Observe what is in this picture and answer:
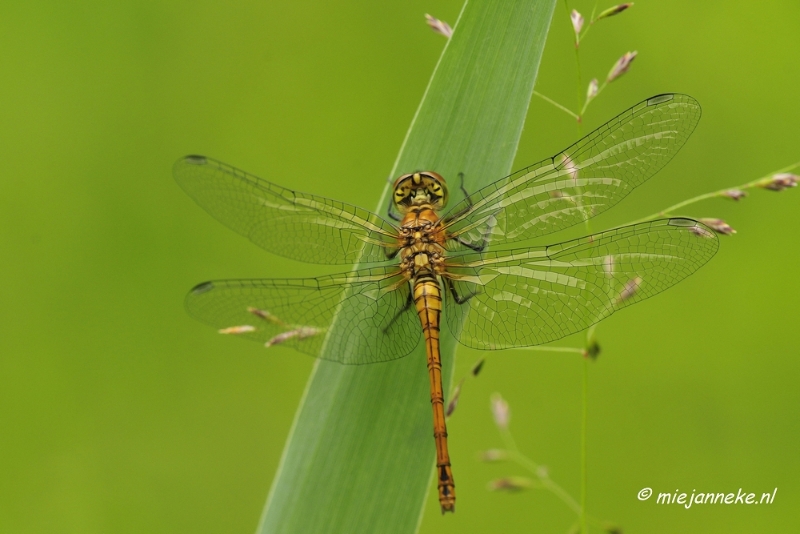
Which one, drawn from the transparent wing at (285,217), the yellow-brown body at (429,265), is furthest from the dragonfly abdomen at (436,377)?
the transparent wing at (285,217)

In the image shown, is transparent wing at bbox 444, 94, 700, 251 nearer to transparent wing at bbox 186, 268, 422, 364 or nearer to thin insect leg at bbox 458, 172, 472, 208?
thin insect leg at bbox 458, 172, 472, 208

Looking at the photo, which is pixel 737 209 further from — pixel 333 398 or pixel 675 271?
pixel 333 398

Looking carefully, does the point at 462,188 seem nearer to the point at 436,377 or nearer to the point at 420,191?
the point at 420,191

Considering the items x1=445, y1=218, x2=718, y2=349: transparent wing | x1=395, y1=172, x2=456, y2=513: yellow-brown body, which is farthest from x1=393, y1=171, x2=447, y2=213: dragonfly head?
x1=445, y1=218, x2=718, y2=349: transparent wing

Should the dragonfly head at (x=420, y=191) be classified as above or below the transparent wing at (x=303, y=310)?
above

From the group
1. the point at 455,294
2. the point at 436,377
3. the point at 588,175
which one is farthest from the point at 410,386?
the point at 588,175

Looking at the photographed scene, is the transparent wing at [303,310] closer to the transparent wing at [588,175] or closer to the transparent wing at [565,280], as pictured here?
the transparent wing at [565,280]
